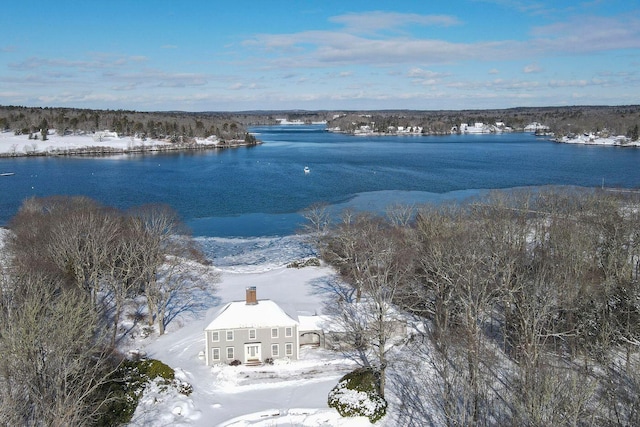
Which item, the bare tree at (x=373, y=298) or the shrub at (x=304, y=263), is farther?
the shrub at (x=304, y=263)

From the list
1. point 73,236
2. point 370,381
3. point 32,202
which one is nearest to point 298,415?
point 370,381

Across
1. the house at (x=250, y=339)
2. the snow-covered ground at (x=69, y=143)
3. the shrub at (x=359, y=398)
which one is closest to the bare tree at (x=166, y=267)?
the house at (x=250, y=339)

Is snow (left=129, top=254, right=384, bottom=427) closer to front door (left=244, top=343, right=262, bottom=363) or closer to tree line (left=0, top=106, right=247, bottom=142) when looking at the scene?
front door (left=244, top=343, right=262, bottom=363)

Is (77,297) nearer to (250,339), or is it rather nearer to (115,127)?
(250,339)

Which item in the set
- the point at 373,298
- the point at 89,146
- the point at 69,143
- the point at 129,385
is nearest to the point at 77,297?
the point at 129,385

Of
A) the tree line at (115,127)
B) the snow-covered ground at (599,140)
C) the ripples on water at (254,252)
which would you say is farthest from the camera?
the tree line at (115,127)

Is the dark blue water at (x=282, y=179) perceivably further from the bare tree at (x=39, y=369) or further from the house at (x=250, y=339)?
the bare tree at (x=39, y=369)
